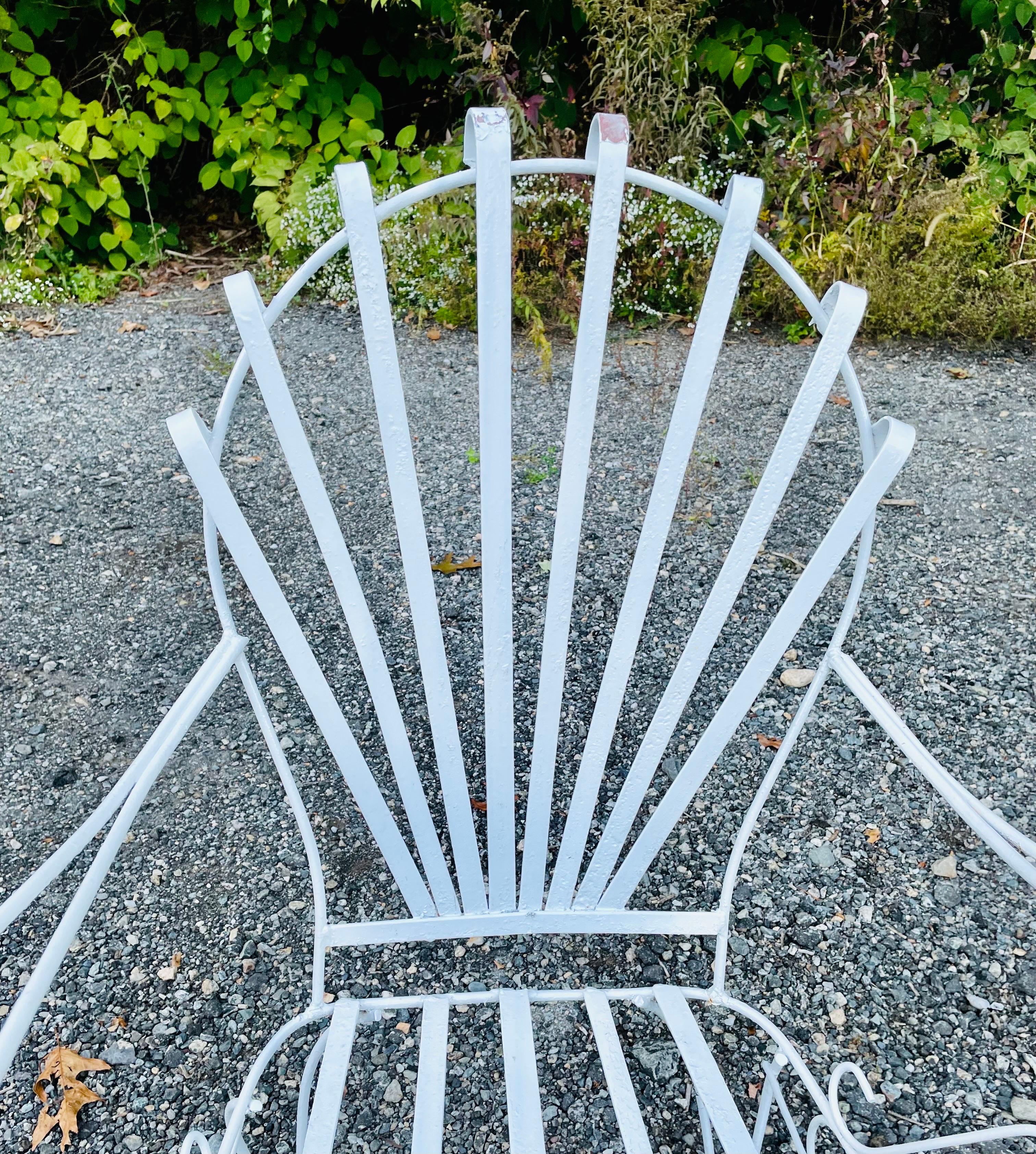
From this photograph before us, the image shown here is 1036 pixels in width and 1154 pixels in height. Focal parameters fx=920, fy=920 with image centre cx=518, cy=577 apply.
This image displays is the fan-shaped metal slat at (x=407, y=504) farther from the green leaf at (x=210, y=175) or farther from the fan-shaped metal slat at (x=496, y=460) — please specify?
the green leaf at (x=210, y=175)

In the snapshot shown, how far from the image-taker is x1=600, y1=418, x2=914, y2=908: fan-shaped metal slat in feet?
2.85

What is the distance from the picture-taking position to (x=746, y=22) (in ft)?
13.9

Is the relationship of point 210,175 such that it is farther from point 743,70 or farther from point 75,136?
point 743,70

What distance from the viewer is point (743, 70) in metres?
3.88

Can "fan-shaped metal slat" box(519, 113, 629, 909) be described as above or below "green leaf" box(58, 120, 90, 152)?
below

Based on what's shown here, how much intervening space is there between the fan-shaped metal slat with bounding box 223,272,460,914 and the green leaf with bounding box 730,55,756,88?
363cm

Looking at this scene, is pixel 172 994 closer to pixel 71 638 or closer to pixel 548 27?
pixel 71 638

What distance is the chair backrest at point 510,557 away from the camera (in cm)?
87

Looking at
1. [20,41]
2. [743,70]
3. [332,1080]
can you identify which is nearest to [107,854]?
[332,1080]

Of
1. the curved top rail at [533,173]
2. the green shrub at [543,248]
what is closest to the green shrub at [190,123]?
the green shrub at [543,248]

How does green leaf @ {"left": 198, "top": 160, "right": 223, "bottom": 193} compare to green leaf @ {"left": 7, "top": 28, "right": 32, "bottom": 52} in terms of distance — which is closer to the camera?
green leaf @ {"left": 7, "top": 28, "right": 32, "bottom": 52}

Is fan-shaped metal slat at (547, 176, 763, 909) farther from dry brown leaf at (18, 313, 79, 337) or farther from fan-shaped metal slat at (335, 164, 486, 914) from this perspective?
dry brown leaf at (18, 313, 79, 337)

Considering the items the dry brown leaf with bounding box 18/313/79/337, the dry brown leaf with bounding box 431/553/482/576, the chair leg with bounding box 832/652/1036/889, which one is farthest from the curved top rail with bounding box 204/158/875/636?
the dry brown leaf with bounding box 18/313/79/337

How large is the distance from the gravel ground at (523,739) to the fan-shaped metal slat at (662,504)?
0.58m
